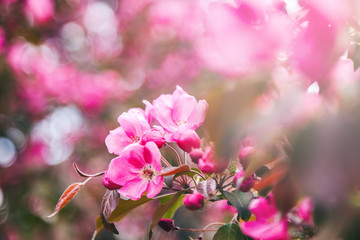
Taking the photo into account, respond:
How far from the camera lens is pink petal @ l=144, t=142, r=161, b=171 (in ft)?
1.86

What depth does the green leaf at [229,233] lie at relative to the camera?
1.87 feet

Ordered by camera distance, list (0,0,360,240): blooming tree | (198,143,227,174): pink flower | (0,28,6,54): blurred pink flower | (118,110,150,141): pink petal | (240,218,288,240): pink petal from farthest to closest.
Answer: (0,28,6,54): blurred pink flower
(118,110,150,141): pink petal
(198,143,227,174): pink flower
(240,218,288,240): pink petal
(0,0,360,240): blooming tree

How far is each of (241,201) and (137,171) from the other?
181 millimetres

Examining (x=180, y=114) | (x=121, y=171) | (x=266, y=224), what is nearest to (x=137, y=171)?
(x=121, y=171)

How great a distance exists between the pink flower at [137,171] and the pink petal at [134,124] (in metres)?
0.06

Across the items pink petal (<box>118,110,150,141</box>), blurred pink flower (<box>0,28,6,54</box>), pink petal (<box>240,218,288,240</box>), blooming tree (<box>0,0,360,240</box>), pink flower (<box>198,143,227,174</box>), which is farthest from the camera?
blurred pink flower (<box>0,28,6,54</box>)

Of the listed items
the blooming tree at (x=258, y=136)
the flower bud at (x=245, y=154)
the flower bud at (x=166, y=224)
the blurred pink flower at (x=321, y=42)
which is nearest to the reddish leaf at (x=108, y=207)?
the blooming tree at (x=258, y=136)

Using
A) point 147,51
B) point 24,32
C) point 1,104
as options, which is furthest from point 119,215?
point 147,51

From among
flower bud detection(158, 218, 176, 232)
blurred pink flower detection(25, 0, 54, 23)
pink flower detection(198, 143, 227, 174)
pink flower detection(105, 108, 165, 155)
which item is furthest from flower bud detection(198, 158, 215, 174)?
blurred pink flower detection(25, 0, 54, 23)

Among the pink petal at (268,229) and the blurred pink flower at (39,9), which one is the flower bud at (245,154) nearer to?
the pink petal at (268,229)

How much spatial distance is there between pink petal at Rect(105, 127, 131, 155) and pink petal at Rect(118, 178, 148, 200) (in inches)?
3.0

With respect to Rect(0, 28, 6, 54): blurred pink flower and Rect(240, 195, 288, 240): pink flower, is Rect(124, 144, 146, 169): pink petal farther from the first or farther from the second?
Rect(0, 28, 6, 54): blurred pink flower

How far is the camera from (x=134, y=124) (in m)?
0.62

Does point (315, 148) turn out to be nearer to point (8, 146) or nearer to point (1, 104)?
point (1, 104)
